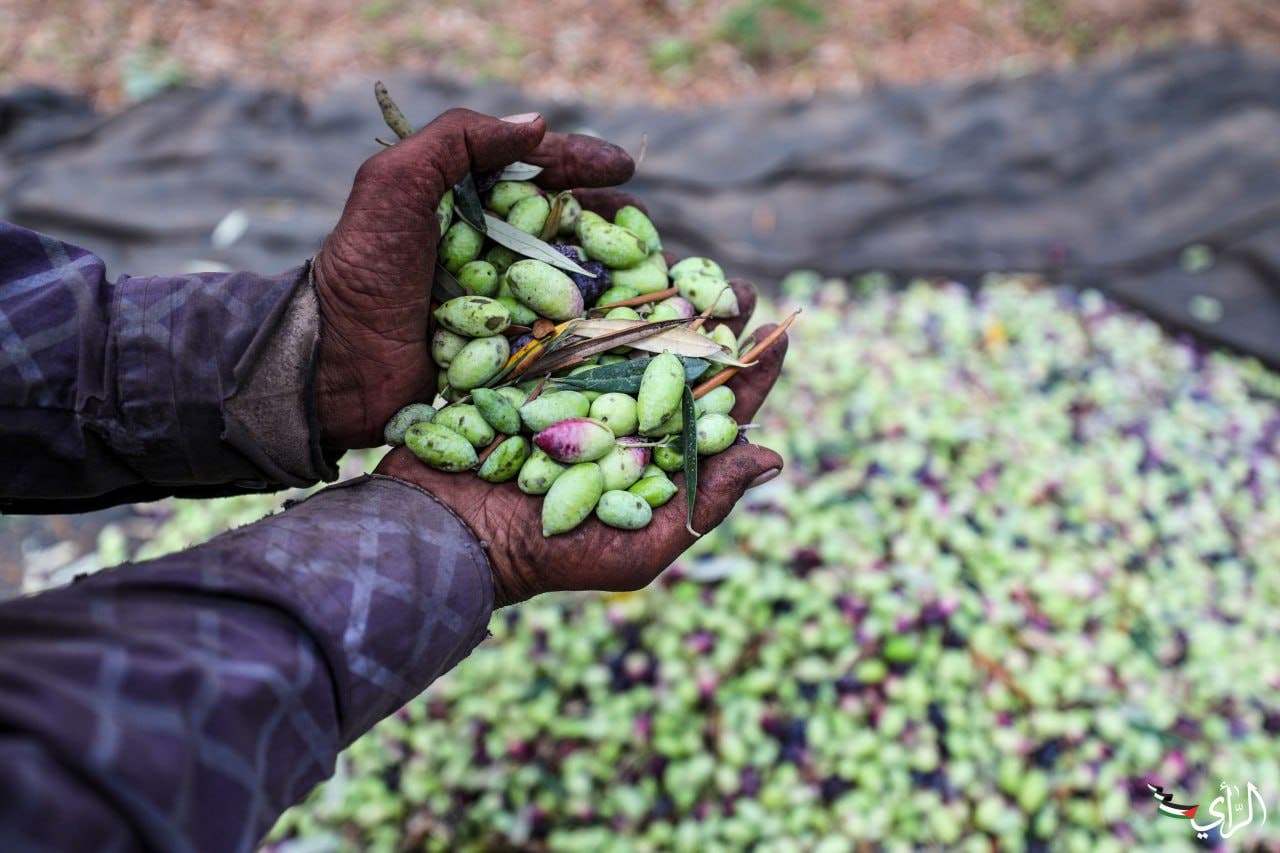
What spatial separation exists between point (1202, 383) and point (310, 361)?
2740mm

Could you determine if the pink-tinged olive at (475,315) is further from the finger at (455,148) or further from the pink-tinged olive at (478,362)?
the finger at (455,148)

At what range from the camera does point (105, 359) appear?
4.14 ft

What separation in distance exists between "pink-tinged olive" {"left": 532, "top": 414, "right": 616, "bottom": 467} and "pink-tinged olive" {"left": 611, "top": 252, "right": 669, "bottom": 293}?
0.30m

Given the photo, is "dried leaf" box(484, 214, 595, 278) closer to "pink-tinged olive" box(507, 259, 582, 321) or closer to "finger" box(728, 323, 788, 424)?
"pink-tinged olive" box(507, 259, 582, 321)

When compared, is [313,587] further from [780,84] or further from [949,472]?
[780,84]

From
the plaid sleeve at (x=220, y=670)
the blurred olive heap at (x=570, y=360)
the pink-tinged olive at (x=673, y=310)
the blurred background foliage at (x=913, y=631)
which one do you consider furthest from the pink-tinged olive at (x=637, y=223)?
the blurred background foliage at (x=913, y=631)

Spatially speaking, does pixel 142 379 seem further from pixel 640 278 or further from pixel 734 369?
pixel 734 369

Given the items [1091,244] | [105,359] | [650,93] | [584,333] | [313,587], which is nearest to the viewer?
[313,587]

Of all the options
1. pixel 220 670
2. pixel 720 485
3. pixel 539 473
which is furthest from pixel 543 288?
pixel 220 670

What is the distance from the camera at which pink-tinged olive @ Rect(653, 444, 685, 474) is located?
4.31ft

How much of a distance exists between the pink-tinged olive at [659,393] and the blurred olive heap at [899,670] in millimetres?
953

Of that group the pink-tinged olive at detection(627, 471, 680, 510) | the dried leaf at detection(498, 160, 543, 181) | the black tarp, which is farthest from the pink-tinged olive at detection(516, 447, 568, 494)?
the black tarp

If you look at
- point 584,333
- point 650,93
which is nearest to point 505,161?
point 584,333

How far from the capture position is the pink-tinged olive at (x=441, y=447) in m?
1.24
